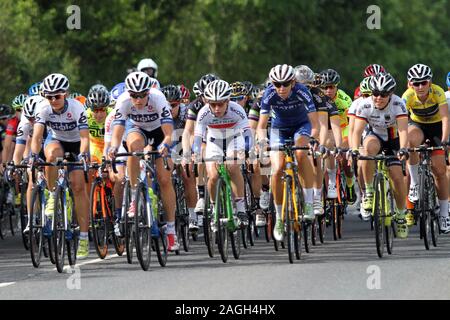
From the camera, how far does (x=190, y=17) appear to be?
5994cm

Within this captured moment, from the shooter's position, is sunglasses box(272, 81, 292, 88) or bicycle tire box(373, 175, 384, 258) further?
sunglasses box(272, 81, 292, 88)

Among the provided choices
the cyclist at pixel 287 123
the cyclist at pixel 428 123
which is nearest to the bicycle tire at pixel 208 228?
the cyclist at pixel 287 123

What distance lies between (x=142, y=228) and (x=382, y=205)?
99.7 inches

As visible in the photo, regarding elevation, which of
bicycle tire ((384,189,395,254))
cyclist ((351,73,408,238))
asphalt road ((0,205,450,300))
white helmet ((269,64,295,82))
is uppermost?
white helmet ((269,64,295,82))

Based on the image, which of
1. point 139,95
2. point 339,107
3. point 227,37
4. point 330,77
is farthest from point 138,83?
point 227,37

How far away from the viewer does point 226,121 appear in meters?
16.9

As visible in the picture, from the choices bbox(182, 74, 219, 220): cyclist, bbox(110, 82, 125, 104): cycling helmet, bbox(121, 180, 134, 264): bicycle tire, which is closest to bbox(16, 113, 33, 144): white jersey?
bbox(182, 74, 219, 220): cyclist

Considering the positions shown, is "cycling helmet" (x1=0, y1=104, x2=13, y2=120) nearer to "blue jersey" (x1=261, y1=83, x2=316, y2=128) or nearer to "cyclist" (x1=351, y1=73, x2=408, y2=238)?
"blue jersey" (x1=261, y1=83, x2=316, y2=128)

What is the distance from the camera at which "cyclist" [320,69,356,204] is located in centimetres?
1977

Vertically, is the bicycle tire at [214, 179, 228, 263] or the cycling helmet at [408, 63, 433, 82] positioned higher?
the cycling helmet at [408, 63, 433, 82]

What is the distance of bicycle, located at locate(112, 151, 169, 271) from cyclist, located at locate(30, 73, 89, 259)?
0.66 meters

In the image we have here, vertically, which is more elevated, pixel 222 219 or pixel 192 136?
pixel 192 136

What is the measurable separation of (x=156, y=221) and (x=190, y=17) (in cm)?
4477

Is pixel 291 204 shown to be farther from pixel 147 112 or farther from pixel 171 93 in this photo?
pixel 171 93
